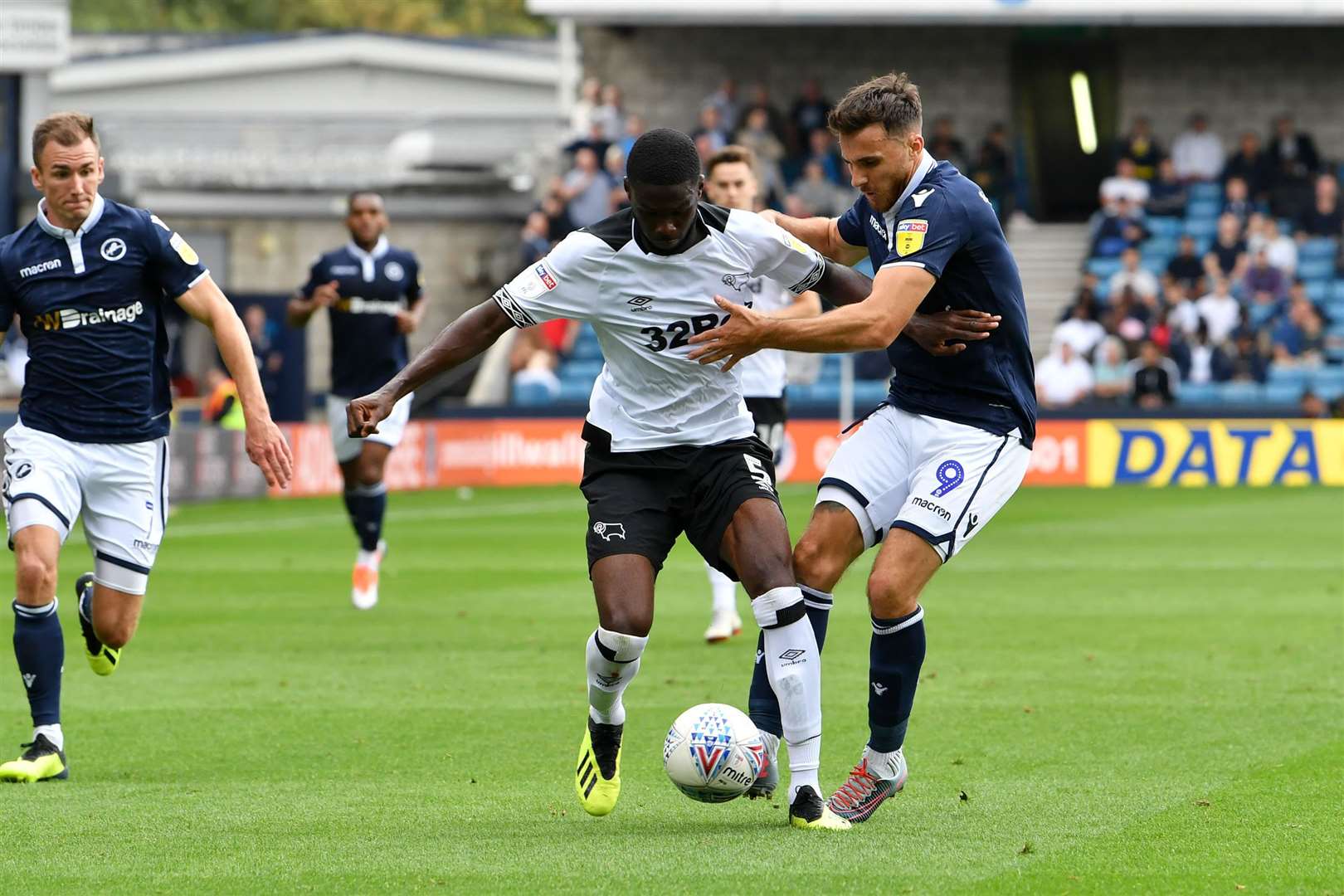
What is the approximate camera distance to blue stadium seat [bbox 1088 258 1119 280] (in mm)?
32219

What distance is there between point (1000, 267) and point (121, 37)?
4654 cm

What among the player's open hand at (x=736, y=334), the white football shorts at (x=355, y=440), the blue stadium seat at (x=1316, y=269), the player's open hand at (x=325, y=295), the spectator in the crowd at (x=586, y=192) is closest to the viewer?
the player's open hand at (x=736, y=334)

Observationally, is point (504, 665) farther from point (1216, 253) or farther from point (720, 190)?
point (1216, 253)

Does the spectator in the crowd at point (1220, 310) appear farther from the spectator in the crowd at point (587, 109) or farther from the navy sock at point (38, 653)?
the navy sock at point (38, 653)

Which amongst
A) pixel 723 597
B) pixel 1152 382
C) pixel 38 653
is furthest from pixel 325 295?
pixel 1152 382

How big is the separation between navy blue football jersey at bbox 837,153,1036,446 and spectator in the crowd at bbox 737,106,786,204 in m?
24.4

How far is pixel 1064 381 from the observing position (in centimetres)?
2928

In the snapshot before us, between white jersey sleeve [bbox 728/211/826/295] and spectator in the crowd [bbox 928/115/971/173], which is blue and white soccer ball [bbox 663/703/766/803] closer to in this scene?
white jersey sleeve [bbox 728/211/826/295]

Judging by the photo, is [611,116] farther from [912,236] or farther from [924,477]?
[912,236]

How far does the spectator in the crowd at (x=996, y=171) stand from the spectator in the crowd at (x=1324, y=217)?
473cm

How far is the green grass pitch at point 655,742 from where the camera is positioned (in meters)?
6.21

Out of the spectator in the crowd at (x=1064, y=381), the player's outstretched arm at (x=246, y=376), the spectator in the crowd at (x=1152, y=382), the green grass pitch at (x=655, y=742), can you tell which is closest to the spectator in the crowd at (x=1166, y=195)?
the spectator in the crowd at (x=1064, y=381)

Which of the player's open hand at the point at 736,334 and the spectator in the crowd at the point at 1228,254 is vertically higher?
the player's open hand at the point at 736,334

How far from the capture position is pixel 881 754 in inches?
281
